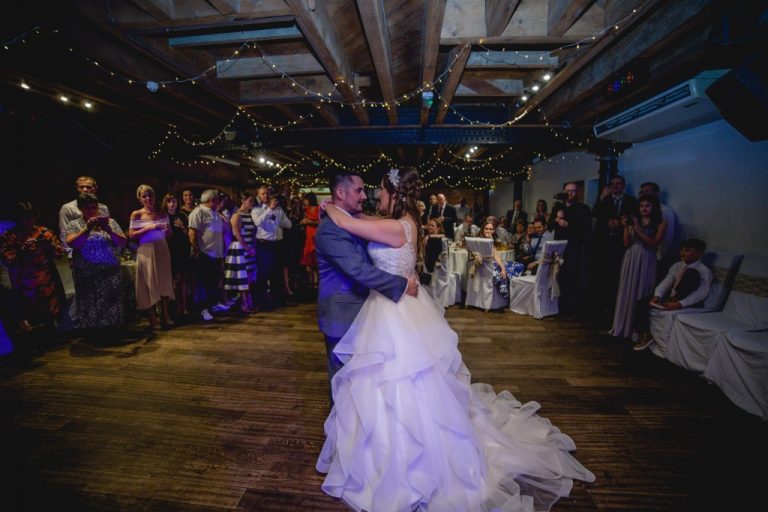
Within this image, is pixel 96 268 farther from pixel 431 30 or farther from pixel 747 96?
pixel 747 96

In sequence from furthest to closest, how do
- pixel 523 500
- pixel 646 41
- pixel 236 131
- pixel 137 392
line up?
pixel 236 131
pixel 646 41
pixel 137 392
pixel 523 500

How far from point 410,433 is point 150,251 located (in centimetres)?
373

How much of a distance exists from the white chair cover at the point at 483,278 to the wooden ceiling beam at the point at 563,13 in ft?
8.24

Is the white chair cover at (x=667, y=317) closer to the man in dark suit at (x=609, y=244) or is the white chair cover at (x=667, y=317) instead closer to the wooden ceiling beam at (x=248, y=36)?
the man in dark suit at (x=609, y=244)

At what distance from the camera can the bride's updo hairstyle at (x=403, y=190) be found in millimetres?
1783

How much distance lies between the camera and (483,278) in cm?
474

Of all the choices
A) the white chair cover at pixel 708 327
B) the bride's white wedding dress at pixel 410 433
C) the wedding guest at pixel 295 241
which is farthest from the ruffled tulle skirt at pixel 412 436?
the wedding guest at pixel 295 241

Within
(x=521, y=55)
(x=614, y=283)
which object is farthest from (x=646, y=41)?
(x=614, y=283)

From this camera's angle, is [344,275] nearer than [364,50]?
Yes

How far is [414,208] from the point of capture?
1833 millimetres

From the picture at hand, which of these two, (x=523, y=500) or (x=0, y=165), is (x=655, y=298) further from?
(x=0, y=165)

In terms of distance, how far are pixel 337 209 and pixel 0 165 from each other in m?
7.03

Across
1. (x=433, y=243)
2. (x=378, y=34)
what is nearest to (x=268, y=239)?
(x=433, y=243)

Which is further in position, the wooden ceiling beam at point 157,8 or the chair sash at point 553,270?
the chair sash at point 553,270
